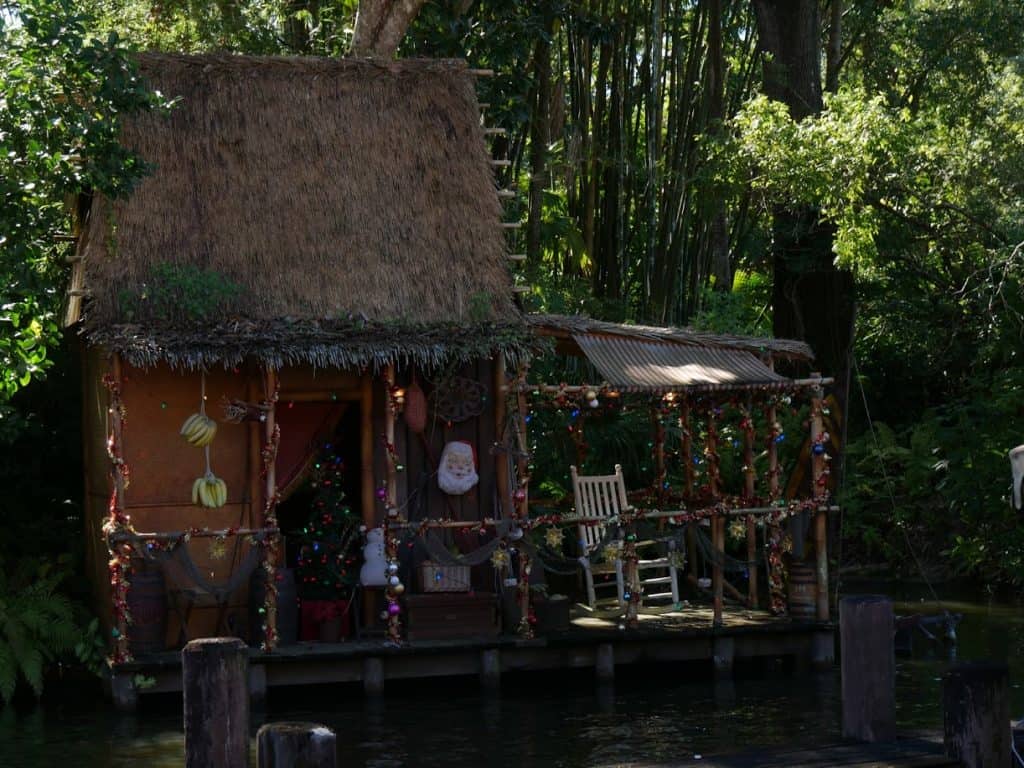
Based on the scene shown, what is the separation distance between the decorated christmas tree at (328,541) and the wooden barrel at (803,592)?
11.5 ft

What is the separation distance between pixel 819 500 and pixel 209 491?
4.73 m


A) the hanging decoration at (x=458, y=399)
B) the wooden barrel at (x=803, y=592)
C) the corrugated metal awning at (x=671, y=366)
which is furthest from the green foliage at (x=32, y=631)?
the wooden barrel at (x=803, y=592)

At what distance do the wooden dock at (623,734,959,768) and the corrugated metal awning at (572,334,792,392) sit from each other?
14.2 feet

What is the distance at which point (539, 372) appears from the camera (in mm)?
16641

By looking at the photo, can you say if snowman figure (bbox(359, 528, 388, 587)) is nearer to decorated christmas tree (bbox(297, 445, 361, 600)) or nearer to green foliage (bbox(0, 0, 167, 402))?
decorated christmas tree (bbox(297, 445, 361, 600))

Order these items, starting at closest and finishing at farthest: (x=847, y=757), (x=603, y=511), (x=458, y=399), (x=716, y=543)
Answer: (x=847, y=757)
(x=458, y=399)
(x=716, y=543)
(x=603, y=511)

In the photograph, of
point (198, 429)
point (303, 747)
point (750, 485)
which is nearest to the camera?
point (303, 747)

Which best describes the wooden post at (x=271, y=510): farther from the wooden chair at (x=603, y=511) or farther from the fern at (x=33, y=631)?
the wooden chair at (x=603, y=511)

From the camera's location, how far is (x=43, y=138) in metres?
10.8

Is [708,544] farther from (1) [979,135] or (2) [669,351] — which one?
(1) [979,135]

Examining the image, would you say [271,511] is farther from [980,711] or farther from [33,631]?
[980,711]

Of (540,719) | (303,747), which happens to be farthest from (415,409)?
(303,747)

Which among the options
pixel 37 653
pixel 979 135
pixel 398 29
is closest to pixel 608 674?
pixel 37 653

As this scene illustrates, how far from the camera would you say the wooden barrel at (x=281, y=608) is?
11.6 metres
